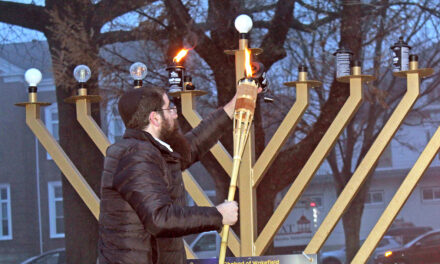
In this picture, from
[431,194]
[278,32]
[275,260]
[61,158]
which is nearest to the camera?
[275,260]

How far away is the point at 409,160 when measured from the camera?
429cm

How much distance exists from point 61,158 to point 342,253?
5.68ft

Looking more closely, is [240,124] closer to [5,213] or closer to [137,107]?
[137,107]

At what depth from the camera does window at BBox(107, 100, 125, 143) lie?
4668mm

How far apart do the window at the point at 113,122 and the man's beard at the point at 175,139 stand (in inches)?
89.1

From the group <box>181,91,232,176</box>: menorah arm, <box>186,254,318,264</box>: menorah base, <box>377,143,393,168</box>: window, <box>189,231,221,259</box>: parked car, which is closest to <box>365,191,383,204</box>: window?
<box>377,143,393,168</box>: window

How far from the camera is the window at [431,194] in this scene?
4.24 meters

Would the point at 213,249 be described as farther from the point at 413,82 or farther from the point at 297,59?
the point at 413,82

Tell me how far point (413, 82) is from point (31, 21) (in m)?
2.62

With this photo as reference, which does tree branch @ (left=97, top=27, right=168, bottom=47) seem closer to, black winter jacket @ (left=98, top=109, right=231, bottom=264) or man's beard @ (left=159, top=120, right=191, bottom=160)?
man's beard @ (left=159, top=120, right=191, bottom=160)

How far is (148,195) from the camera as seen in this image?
6.66ft

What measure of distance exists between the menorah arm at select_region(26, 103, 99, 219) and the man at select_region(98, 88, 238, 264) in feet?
5.01

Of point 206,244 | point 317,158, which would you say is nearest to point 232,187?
point 317,158

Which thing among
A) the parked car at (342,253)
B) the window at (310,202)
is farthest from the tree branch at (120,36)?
the parked car at (342,253)
